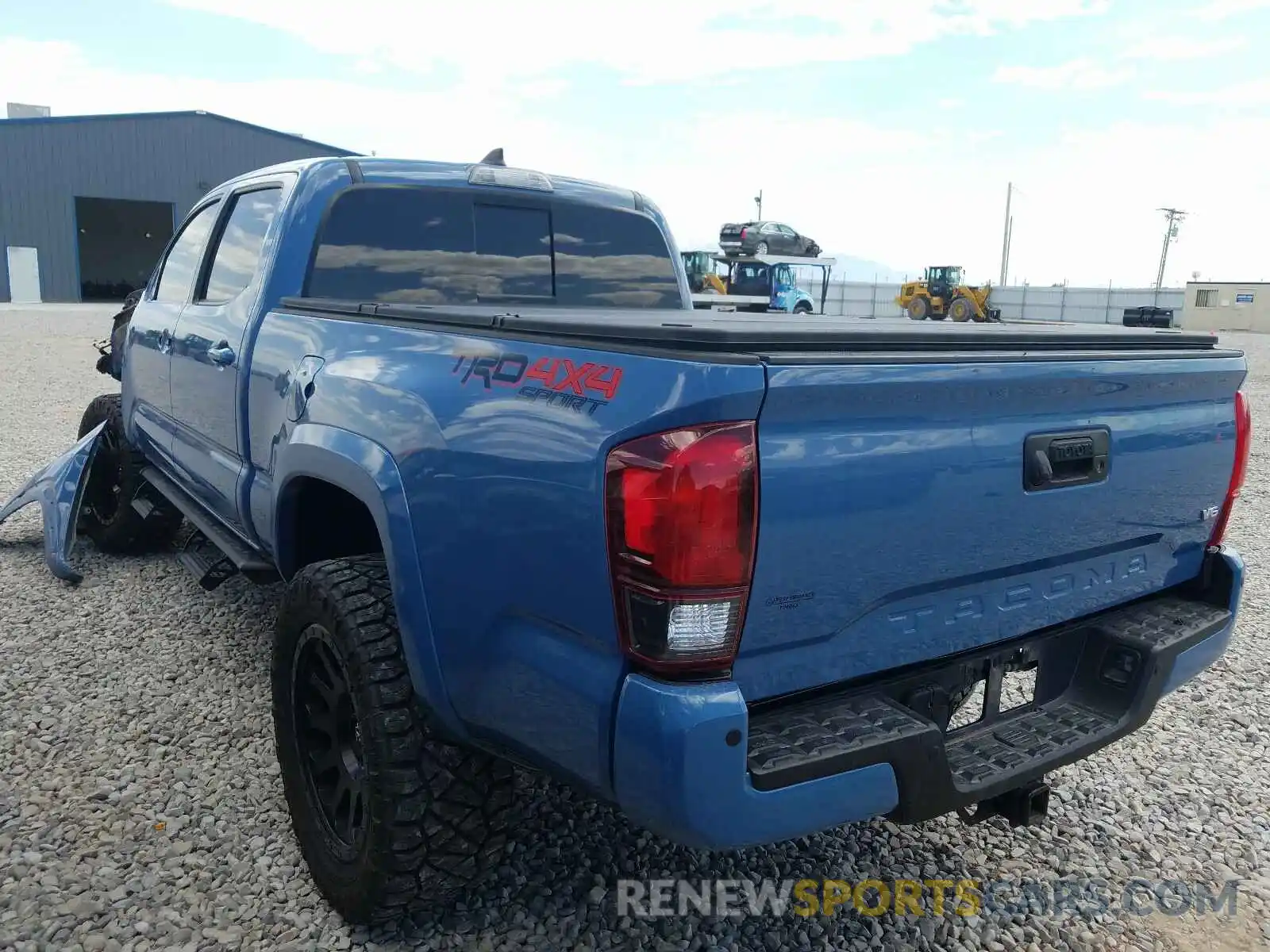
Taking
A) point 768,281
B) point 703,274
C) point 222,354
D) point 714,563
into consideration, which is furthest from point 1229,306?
point 714,563

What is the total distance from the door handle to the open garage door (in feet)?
128

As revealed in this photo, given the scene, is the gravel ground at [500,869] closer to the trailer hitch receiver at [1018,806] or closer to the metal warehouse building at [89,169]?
the trailer hitch receiver at [1018,806]

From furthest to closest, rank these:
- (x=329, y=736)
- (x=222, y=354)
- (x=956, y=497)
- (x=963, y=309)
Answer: (x=963, y=309) → (x=222, y=354) → (x=329, y=736) → (x=956, y=497)

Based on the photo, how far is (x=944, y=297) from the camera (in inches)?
1350

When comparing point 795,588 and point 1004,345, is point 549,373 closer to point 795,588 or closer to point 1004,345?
point 795,588

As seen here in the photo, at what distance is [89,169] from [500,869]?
38840mm

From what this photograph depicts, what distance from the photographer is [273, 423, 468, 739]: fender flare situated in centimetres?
214

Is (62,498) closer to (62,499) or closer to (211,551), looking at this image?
(62,499)

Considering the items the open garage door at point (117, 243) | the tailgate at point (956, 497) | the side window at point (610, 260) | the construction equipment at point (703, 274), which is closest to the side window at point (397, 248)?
the side window at point (610, 260)

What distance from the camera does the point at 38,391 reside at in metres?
12.3

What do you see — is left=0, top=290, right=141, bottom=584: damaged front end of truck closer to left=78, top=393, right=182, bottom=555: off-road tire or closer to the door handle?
left=78, top=393, right=182, bottom=555: off-road tire

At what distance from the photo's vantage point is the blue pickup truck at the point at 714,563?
1724mm

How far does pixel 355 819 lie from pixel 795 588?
136 cm

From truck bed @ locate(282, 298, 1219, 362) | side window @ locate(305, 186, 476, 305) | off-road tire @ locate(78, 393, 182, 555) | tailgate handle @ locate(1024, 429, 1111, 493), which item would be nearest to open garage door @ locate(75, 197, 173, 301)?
off-road tire @ locate(78, 393, 182, 555)
